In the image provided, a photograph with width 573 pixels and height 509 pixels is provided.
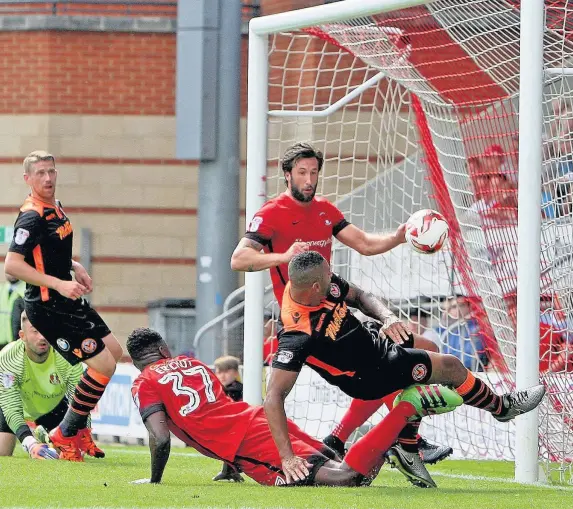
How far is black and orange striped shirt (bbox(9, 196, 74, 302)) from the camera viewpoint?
28.3ft

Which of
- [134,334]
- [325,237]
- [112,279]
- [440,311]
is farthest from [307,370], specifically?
[112,279]

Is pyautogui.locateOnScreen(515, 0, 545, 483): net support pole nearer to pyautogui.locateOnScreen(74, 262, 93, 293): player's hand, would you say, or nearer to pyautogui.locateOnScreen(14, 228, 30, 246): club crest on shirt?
pyautogui.locateOnScreen(74, 262, 93, 293): player's hand

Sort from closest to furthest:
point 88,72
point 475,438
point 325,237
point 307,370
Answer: point 325,237 < point 475,438 < point 307,370 < point 88,72

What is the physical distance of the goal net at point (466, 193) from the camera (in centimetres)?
842

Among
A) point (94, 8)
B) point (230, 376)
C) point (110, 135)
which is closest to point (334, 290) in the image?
point (230, 376)

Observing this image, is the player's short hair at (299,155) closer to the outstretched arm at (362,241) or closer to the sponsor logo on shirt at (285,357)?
the outstretched arm at (362,241)

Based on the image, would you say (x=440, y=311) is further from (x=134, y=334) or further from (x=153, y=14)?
(x=153, y=14)

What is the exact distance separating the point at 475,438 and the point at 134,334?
3804 mm

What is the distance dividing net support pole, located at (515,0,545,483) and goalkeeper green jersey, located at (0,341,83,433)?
349cm

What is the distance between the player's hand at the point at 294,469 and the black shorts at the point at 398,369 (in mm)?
577

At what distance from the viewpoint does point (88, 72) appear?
18625mm

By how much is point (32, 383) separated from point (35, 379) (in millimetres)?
36

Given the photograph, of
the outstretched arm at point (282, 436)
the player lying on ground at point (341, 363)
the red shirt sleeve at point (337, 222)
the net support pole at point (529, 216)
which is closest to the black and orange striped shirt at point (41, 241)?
the red shirt sleeve at point (337, 222)

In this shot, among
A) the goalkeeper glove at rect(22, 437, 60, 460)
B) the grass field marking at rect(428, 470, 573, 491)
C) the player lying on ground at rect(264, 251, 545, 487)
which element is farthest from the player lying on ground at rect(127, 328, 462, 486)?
the goalkeeper glove at rect(22, 437, 60, 460)
